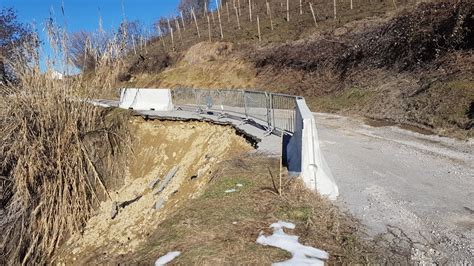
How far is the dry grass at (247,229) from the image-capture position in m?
4.35

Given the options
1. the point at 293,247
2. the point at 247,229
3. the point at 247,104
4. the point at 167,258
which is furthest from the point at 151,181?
the point at 293,247

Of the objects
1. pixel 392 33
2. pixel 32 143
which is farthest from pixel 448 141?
pixel 392 33

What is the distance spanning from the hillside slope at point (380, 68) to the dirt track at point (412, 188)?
201cm

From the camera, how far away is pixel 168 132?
1551 centimetres

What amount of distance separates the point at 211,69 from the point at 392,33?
58.2 ft

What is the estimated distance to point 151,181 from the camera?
12.6 m

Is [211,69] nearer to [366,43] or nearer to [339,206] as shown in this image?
[366,43]

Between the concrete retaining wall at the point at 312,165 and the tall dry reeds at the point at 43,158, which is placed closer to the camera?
the concrete retaining wall at the point at 312,165

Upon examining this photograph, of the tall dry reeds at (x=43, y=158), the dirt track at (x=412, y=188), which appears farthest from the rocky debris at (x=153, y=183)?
the dirt track at (x=412, y=188)

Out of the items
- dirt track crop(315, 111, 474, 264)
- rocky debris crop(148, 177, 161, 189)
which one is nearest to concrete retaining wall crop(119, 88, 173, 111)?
rocky debris crop(148, 177, 161, 189)

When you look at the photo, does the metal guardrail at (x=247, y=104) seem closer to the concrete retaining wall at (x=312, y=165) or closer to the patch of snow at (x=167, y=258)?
the concrete retaining wall at (x=312, y=165)

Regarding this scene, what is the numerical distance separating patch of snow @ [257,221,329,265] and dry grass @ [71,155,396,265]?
0.09 m

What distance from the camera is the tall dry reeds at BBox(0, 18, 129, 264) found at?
7.36m

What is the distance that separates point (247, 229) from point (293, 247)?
70 cm
